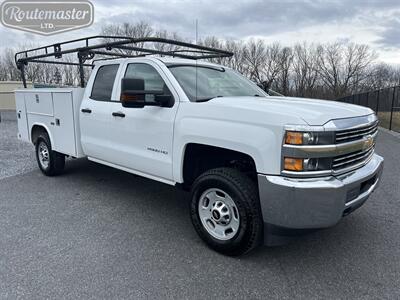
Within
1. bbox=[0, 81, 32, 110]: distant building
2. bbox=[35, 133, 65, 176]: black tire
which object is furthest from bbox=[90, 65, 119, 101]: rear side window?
bbox=[0, 81, 32, 110]: distant building

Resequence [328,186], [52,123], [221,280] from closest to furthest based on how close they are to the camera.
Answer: [328,186] → [221,280] → [52,123]

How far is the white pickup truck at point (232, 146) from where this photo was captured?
269 cm

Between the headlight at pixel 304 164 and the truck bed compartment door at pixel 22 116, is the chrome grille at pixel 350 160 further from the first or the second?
the truck bed compartment door at pixel 22 116

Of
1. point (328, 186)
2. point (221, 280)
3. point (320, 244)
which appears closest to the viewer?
point (328, 186)

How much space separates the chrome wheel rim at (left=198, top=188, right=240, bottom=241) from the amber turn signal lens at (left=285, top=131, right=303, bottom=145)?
0.86 meters

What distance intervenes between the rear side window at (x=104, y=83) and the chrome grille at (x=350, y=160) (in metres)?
3.09

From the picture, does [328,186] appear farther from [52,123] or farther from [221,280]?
[52,123]

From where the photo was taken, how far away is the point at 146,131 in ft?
12.9

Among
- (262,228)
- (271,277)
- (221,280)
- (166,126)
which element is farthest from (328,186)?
(166,126)

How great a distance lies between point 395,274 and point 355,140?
1.24 meters

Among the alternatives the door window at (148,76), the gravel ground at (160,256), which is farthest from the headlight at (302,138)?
the door window at (148,76)

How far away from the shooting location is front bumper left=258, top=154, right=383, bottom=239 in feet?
8.69

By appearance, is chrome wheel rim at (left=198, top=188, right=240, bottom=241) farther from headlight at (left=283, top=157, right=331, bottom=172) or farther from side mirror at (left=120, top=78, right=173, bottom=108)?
side mirror at (left=120, top=78, right=173, bottom=108)

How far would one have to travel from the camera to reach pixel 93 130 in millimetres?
4801
